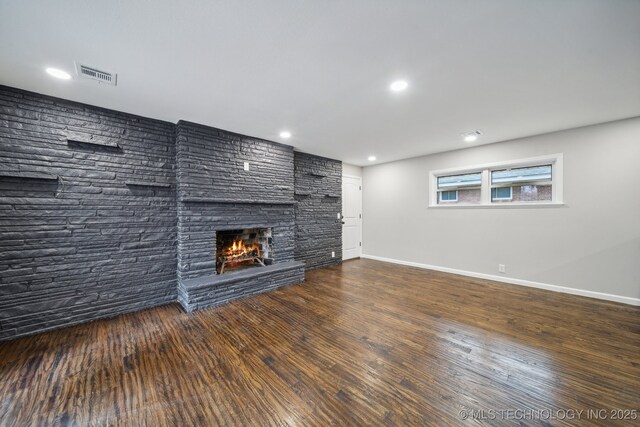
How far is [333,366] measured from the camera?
1925 mm

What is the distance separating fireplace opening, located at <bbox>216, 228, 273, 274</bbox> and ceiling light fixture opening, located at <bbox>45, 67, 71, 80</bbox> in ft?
7.83

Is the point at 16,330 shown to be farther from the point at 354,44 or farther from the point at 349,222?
the point at 349,222

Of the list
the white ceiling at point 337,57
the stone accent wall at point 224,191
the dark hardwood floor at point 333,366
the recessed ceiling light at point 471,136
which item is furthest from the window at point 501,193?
the stone accent wall at point 224,191

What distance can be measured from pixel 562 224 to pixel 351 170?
4.04m

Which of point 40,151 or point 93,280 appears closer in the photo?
point 40,151

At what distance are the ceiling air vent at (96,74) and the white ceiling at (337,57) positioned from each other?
7cm

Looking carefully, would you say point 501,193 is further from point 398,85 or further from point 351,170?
point 398,85

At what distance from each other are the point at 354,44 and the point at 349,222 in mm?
4579

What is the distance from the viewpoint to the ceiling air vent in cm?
200

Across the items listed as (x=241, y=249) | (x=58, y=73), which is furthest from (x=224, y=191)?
(x=58, y=73)

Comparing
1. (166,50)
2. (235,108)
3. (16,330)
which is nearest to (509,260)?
(235,108)

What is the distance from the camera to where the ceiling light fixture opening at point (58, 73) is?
2041mm

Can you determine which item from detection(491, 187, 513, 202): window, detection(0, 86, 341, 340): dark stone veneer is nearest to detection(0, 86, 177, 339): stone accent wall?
detection(0, 86, 341, 340): dark stone veneer

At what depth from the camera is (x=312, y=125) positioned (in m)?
3.34
